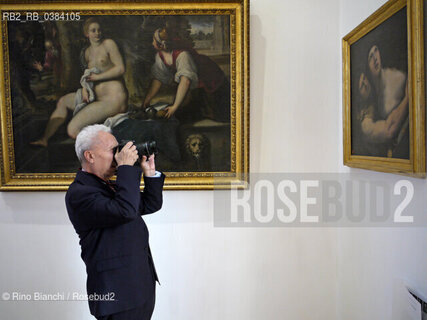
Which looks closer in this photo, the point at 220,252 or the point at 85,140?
the point at 85,140

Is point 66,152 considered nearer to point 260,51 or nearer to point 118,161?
point 118,161

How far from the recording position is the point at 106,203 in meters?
1.26

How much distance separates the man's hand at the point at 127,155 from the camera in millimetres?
1350

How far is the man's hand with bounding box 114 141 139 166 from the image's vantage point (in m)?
1.35

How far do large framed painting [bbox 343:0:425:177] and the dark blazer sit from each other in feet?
3.66

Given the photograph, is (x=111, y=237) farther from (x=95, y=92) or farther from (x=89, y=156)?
(x=95, y=92)

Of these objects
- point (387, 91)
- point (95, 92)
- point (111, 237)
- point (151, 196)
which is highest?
point (95, 92)

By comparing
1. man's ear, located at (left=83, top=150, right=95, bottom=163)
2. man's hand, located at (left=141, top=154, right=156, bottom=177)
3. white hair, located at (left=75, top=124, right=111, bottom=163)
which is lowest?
man's hand, located at (left=141, top=154, right=156, bottom=177)

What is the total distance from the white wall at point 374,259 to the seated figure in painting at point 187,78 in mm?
841

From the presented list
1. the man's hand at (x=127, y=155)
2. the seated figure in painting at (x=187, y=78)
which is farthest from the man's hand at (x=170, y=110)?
the man's hand at (x=127, y=155)

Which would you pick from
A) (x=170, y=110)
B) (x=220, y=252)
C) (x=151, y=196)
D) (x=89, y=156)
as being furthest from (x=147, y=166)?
(x=220, y=252)

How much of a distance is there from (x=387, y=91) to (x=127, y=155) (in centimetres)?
120

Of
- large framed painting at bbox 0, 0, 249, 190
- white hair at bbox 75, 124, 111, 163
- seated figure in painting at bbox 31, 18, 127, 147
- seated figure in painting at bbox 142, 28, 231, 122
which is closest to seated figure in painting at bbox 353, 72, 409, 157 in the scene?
large framed painting at bbox 0, 0, 249, 190

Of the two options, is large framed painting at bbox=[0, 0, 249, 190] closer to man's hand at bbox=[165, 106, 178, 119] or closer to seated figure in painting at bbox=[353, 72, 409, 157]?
man's hand at bbox=[165, 106, 178, 119]
